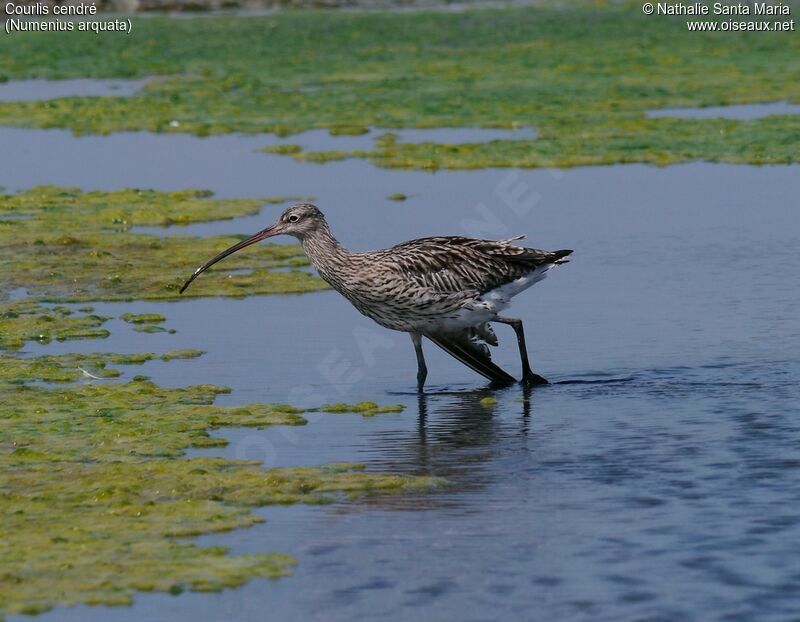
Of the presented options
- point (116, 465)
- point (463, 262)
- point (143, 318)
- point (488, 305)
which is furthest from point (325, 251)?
point (116, 465)

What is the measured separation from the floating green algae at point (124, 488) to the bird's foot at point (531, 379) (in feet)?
6.57

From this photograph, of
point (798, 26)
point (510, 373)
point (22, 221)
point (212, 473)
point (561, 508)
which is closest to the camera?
point (561, 508)

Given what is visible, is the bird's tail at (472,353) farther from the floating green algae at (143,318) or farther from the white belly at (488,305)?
the floating green algae at (143,318)

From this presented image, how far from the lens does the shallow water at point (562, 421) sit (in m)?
8.27

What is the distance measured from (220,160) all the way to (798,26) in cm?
2035

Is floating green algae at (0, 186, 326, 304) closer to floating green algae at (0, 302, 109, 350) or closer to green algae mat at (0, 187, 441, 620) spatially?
green algae mat at (0, 187, 441, 620)

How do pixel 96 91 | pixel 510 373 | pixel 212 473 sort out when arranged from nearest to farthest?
pixel 212 473 < pixel 510 373 < pixel 96 91

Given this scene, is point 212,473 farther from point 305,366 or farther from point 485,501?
point 305,366

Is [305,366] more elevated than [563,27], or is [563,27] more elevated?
[563,27]

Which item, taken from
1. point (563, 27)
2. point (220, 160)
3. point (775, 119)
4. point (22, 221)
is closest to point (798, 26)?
point (563, 27)

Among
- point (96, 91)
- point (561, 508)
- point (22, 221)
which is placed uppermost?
point (96, 91)

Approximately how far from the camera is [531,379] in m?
13.1

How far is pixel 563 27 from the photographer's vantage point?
43.1 metres

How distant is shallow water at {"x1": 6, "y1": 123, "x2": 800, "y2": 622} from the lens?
8.27 metres
